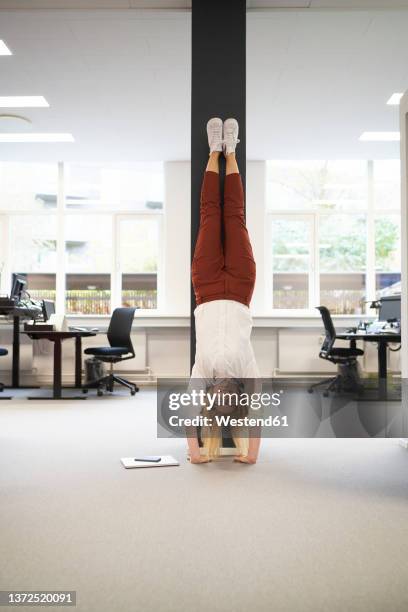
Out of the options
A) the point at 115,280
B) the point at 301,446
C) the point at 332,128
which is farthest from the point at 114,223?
the point at 301,446

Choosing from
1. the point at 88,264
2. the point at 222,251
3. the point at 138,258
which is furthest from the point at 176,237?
the point at 222,251

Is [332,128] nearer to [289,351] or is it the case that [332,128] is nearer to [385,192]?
[385,192]

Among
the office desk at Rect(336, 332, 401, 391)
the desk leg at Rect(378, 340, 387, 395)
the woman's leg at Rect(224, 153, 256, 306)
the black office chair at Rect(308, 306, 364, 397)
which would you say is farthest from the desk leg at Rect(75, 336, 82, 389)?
the woman's leg at Rect(224, 153, 256, 306)

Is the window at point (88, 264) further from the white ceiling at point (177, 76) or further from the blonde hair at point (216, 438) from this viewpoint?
the blonde hair at point (216, 438)

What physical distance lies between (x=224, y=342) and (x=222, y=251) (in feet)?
1.92

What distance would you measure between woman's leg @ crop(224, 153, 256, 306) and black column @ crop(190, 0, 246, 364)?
309 millimetres

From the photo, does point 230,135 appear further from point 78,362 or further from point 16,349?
point 16,349

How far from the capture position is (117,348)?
7.31m

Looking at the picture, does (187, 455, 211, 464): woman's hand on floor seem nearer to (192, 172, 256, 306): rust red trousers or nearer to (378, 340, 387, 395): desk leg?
(192, 172, 256, 306): rust red trousers

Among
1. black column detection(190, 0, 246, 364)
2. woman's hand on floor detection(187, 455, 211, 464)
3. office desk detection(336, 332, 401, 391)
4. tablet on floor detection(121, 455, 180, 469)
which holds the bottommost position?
tablet on floor detection(121, 455, 180, 469)

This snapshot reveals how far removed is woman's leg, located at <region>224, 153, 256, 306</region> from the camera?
3.60 m

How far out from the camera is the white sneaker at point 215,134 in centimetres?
377

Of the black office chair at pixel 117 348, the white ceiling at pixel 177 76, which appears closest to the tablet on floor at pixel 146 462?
the white ceiling at pixel 177 76

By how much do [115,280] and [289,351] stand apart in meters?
2.81
